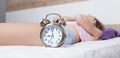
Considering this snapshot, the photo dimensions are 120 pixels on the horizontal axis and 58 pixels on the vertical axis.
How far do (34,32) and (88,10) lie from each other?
0.79 metres

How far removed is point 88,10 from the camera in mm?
1969

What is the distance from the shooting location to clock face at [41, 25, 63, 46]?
3.28 feet

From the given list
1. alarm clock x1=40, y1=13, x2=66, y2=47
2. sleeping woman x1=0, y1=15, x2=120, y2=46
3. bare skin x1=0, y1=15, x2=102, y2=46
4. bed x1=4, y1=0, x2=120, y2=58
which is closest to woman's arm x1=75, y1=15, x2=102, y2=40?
sleeping woman x1=0, y1=15, x2=120, y2=46

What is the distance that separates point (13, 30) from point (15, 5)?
4.82 feet


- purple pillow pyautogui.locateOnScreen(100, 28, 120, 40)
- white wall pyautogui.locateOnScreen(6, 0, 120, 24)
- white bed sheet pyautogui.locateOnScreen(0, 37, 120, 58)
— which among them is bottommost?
purple pillow pyautogui.locateOnScreen(100, 28, 120, 40)

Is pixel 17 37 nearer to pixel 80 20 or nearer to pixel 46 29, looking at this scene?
pixel 46 29

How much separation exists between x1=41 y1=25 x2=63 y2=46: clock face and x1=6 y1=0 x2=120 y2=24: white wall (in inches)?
34.7

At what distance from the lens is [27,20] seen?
255 centimetres

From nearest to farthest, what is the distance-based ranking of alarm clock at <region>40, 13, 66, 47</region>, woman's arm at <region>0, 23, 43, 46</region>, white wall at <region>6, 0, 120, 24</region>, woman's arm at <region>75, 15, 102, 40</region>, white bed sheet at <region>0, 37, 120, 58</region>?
white bed sheet at <region>0, 37, 120, 58</region>, alarm clock at <region>40, 13, 66, 47</region>, woman's arm at <region>0, 23, 43, 46</region>, woman's arm at <region>75, 15, 102, 40</region>, white wall at <region>6, 0, 120, 24</region>

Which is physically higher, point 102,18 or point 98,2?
point 98,2

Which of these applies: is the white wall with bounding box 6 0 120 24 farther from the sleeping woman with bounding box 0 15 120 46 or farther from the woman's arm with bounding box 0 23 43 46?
the woman's arm with bounding box 0 23 43 46

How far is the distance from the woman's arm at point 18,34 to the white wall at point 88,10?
2.38 feet

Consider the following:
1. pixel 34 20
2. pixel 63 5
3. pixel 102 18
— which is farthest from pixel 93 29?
pixel 34 20

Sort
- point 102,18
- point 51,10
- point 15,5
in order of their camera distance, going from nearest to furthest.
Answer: point 102,18, point 51,10, point 15,5
